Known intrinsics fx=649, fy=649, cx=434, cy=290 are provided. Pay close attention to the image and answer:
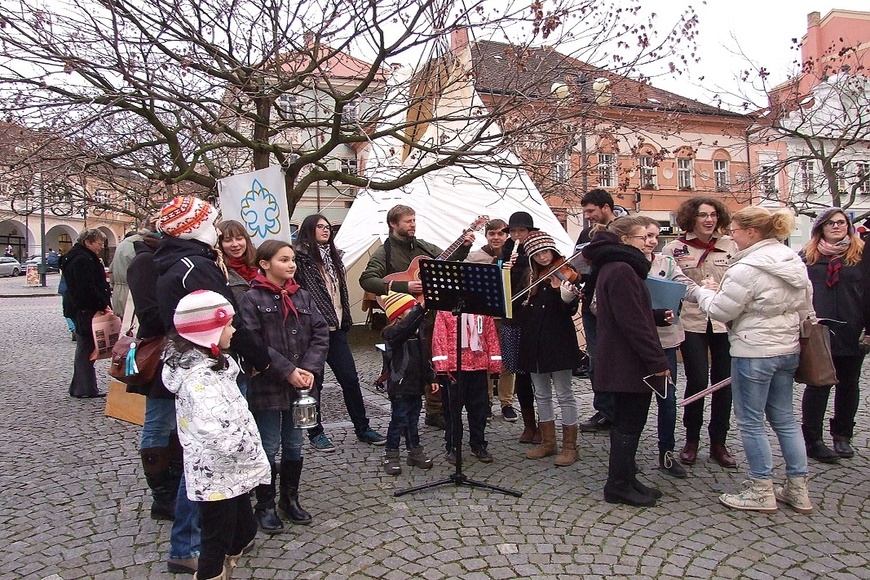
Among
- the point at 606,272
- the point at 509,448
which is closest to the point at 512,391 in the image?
the point at 509,448

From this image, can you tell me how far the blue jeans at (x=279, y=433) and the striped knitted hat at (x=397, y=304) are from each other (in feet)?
3.82

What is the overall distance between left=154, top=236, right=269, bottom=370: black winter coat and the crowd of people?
11 mm

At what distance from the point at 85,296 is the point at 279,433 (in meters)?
4.55

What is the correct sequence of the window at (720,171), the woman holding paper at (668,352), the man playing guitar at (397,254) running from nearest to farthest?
the woman holding paper at (668,352) < the man playing guitar at (397,254) < the window at (720,171)

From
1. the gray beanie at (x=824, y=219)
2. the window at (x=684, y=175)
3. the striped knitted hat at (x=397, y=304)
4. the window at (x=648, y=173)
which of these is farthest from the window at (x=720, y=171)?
the striped knitted hat at (x=397, y=304)

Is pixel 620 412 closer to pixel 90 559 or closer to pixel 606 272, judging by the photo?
pixel 606 272

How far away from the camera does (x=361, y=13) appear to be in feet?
18.3

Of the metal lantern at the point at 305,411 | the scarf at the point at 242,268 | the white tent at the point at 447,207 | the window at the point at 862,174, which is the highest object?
the window at the point at 862,174

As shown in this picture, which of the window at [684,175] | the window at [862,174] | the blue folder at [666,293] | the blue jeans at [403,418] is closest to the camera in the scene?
the blue folder at [666,293]

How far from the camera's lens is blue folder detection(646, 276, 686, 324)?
4.28m

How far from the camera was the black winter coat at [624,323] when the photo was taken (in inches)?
154

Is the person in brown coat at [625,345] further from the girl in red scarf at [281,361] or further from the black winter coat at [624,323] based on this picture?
the girl in red scarf at [281,361]

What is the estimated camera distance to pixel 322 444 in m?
5.34

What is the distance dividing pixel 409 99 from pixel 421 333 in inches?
98.1
